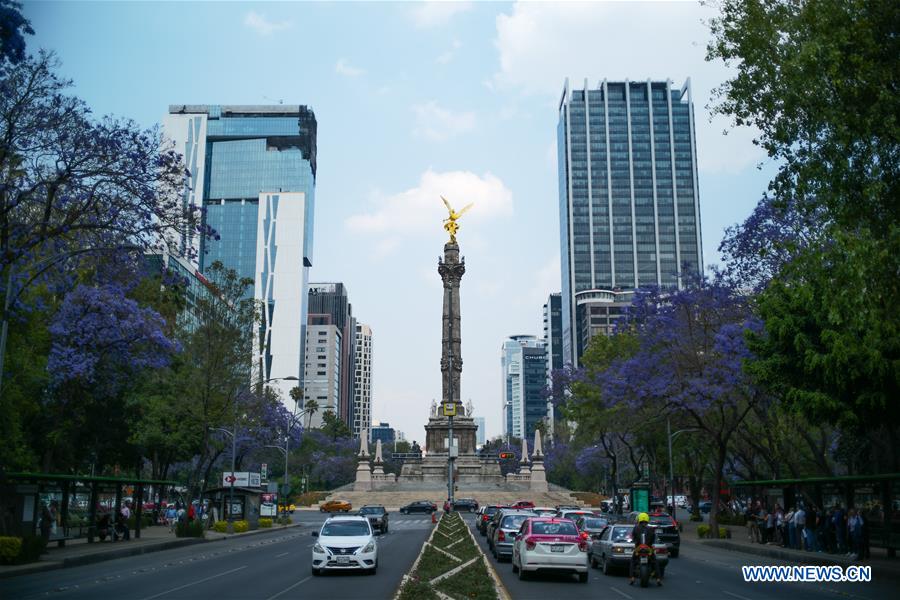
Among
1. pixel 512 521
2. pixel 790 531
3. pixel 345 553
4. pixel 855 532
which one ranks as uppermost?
pixel 512 521

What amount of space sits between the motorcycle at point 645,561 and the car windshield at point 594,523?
31.5 feet

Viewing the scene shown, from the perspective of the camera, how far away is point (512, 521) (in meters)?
27.1

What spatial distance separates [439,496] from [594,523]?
54.8 m

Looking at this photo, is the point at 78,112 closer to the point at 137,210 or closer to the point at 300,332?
the point at 137,210

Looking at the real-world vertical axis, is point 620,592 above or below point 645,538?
below

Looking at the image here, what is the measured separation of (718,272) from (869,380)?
16.2 metres

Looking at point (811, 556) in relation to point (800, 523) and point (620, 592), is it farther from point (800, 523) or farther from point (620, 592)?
point (620, 592)

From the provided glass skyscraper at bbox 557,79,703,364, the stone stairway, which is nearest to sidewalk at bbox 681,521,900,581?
the stone stairway

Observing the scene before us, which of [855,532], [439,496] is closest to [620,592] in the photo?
[855,532]

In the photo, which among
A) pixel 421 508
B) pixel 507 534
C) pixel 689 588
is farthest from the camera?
pixel 421 508

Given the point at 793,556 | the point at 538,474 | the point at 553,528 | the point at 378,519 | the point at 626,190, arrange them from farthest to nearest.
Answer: the point at 626,190
the point at 538,474
the point at 378,519
the point at 793,556
the point at 553,528

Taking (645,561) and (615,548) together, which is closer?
(645,561)

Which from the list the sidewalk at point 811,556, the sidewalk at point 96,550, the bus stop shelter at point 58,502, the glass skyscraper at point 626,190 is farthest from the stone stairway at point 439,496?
the glass skyscraper at point 626,190

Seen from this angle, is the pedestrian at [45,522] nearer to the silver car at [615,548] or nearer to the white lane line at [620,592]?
the silver car at [615,548]
